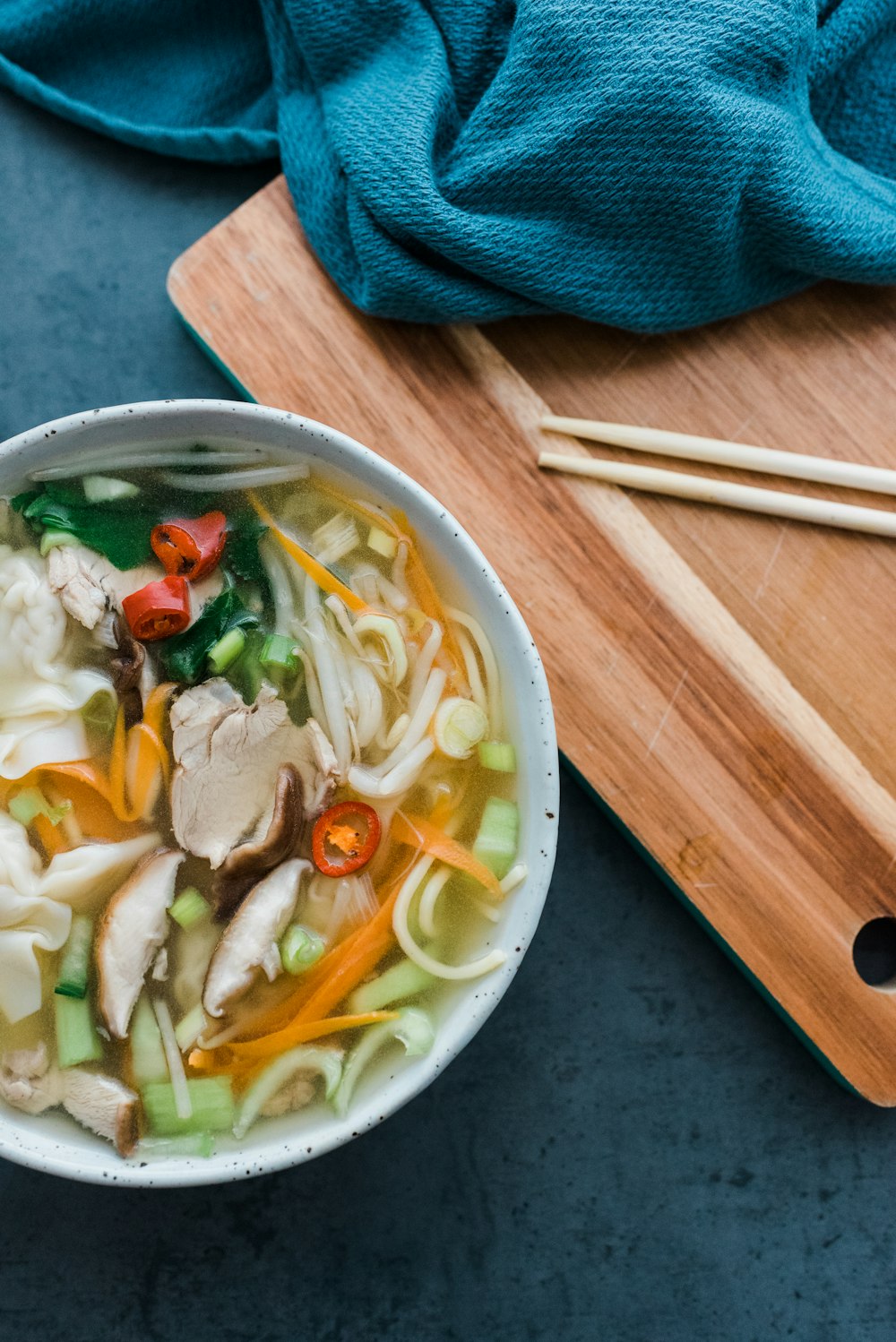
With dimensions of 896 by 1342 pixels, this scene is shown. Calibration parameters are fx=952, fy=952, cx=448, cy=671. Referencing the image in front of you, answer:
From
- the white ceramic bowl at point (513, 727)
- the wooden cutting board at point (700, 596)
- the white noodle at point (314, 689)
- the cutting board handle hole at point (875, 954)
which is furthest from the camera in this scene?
the cutting board handle hole at point (875, 954)

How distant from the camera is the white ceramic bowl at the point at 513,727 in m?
1.38

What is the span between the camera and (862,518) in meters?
1.70

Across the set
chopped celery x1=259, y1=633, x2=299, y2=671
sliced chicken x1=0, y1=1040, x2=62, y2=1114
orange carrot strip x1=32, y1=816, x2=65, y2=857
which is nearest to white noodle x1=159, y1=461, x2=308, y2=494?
chopped celery x1=259, y1=633, x2=299, y2=671

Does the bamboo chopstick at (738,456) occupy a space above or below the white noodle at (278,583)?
above

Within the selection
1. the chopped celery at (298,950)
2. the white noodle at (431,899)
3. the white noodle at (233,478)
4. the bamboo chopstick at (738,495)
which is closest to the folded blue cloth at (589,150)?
the bamboo chopstick at (738,495)

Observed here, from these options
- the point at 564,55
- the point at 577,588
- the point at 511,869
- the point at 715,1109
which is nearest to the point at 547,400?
the point at 577,588

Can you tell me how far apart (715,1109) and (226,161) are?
2.14 meters

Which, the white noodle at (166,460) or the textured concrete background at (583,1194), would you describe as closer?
the white noodle at (166,460)

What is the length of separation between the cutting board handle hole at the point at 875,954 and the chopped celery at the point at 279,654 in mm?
1206

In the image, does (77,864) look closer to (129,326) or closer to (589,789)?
(589,789)

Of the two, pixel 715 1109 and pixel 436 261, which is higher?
pixel 436 261

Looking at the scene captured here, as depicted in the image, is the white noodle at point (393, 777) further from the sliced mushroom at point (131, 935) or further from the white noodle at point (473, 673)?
the sliced mushroom at point (131, 935)

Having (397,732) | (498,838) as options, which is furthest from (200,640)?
(498,838)

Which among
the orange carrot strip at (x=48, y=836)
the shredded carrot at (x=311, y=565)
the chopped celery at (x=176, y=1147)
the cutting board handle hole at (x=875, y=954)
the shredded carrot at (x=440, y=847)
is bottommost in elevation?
the cutting board handle hole at (x=875, y=954)
